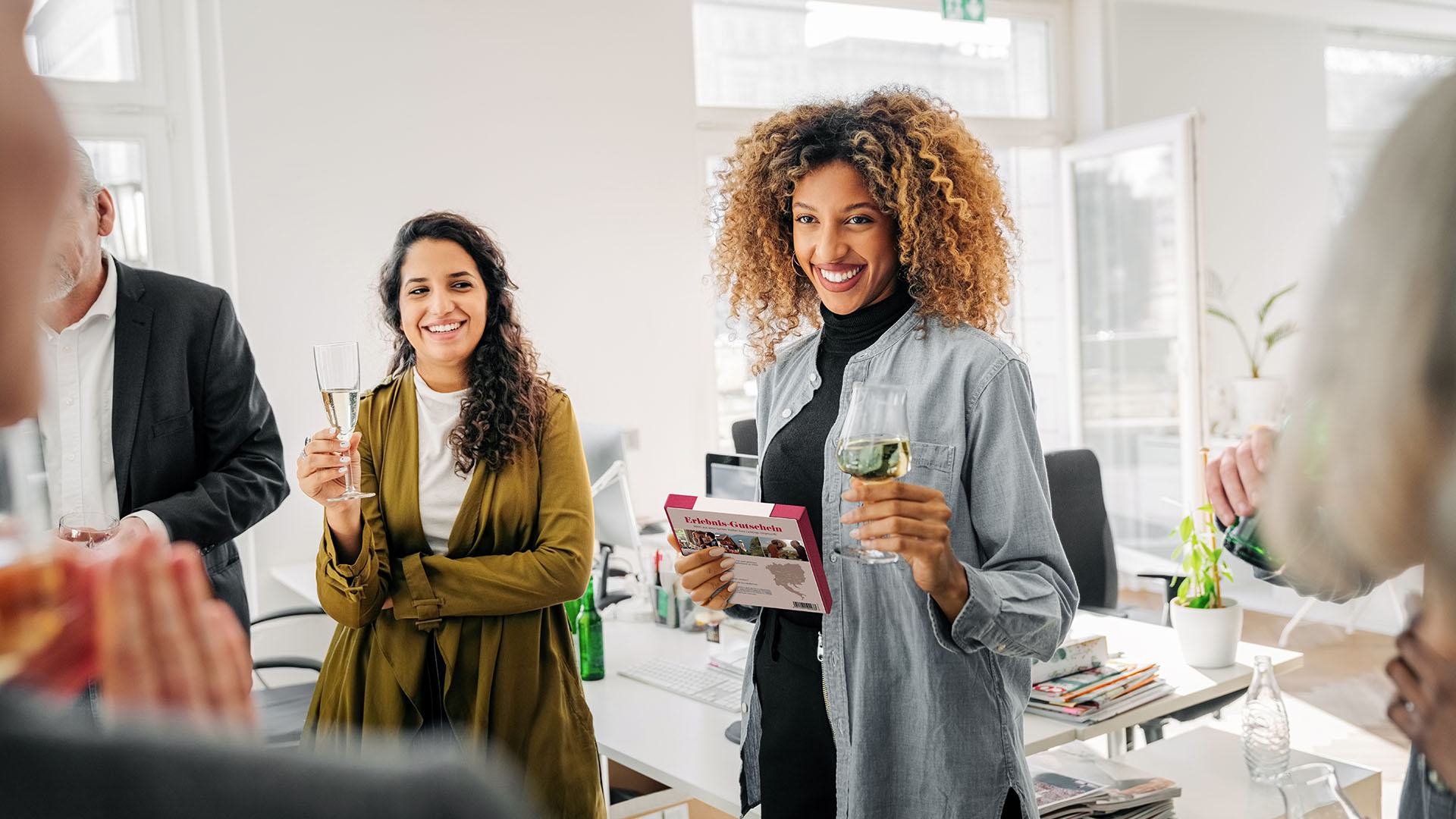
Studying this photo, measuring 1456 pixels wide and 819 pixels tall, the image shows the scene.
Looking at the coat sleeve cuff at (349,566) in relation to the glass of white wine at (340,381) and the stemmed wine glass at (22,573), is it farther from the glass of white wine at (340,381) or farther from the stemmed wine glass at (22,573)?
the stemmed wine glass at (22,573)

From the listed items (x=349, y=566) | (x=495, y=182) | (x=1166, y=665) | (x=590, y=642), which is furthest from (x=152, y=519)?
(x=495, y=182)

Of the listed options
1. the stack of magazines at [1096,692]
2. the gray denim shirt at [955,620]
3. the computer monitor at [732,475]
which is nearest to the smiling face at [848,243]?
the gray denim shirt at [955,620]

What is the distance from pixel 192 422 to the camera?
2.28 meters

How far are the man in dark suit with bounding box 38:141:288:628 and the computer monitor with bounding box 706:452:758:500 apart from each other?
3.76 ft

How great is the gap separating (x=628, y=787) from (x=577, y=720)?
1.47 meters

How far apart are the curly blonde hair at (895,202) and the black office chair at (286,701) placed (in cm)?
159

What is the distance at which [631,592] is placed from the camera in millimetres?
3516

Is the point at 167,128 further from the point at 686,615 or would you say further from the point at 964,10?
the point at 964,10

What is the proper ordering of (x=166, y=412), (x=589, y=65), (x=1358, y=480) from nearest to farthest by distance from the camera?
(x=1358, y=480) → (x=166, y=412) → (x=589, y=65)

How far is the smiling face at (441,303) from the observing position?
85.0 inches

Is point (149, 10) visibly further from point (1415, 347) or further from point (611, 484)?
point (1415, 347)

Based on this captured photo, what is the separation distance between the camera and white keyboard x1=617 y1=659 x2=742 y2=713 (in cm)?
247

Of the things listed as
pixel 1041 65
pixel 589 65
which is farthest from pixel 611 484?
pixel 1041 65

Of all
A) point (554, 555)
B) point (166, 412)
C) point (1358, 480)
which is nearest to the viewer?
point (1358, 480)
